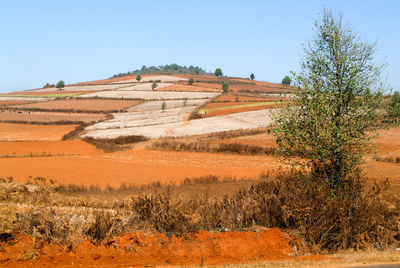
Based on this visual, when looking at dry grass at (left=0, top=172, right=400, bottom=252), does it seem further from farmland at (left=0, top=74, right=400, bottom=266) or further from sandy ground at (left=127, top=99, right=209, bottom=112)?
sandy ground at (left=127, top=99, right=209, bottom=112)

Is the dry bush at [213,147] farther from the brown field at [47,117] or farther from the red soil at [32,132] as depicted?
the brown field at [47,117]

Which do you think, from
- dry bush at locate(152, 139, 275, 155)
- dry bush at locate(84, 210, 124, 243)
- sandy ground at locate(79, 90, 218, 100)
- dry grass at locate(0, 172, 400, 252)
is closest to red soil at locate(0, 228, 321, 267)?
dry bush at locate(84, 210, 124, 243)

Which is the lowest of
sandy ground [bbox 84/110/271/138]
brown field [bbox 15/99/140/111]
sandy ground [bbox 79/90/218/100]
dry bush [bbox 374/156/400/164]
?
dry bush [bbox 374/156/400/164]

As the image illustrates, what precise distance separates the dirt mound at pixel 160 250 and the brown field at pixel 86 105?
91917 millimetres

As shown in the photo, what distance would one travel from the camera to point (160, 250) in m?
15.2

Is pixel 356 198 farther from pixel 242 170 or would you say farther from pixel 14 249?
pixel 242 170

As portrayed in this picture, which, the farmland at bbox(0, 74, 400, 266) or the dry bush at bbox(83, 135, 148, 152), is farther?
the dry bush at bbox(83, 135, 148, 152)

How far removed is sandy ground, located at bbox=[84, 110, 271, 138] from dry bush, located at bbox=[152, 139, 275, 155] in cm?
1108

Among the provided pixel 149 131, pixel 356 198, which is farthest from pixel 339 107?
pixel 149 131

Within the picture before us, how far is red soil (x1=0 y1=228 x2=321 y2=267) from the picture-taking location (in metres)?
14.1

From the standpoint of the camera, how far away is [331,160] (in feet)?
62.4

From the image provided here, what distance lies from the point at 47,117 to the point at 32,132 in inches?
828

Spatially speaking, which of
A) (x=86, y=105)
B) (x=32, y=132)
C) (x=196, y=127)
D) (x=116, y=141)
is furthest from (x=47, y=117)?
(x=196, y=127)

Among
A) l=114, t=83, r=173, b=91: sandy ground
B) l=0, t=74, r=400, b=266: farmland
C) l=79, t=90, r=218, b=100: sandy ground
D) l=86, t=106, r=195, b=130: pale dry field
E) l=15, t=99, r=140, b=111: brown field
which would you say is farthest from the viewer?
l=114, t=83, r=173, b=91: sandy ground
